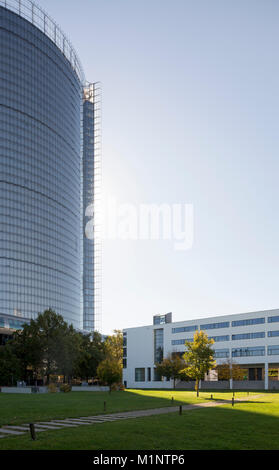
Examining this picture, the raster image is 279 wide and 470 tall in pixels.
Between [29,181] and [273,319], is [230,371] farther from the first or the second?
[29,181]

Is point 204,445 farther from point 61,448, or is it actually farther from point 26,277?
point 26,277

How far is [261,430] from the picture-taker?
76.4ft

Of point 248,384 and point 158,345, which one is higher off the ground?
point 158,345

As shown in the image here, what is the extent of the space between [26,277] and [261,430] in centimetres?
15438

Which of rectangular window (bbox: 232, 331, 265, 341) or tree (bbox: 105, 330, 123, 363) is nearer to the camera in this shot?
rectangular window (bbox: 232, 331, 265, 341)

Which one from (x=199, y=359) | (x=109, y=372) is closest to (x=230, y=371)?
(x=109, y=372)

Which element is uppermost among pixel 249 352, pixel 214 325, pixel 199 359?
pixel 214 325

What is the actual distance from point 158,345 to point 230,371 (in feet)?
108

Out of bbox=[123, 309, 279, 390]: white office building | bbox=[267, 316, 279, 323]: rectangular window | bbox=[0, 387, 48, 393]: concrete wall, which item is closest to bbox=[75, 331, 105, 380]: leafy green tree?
bbox=[0, 387, 48, 393]: concrete wall

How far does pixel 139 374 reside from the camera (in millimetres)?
143500

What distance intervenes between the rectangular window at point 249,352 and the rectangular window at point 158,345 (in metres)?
27.7

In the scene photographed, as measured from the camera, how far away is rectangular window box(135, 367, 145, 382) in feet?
467

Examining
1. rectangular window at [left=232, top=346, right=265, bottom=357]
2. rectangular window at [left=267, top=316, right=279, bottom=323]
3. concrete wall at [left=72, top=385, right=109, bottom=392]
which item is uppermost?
rectangular window at [left=267, top=316, right=279, bottom=323]

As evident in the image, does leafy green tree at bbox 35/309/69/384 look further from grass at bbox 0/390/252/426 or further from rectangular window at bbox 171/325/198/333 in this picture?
rectangular window at bbox 171/325/198/333
